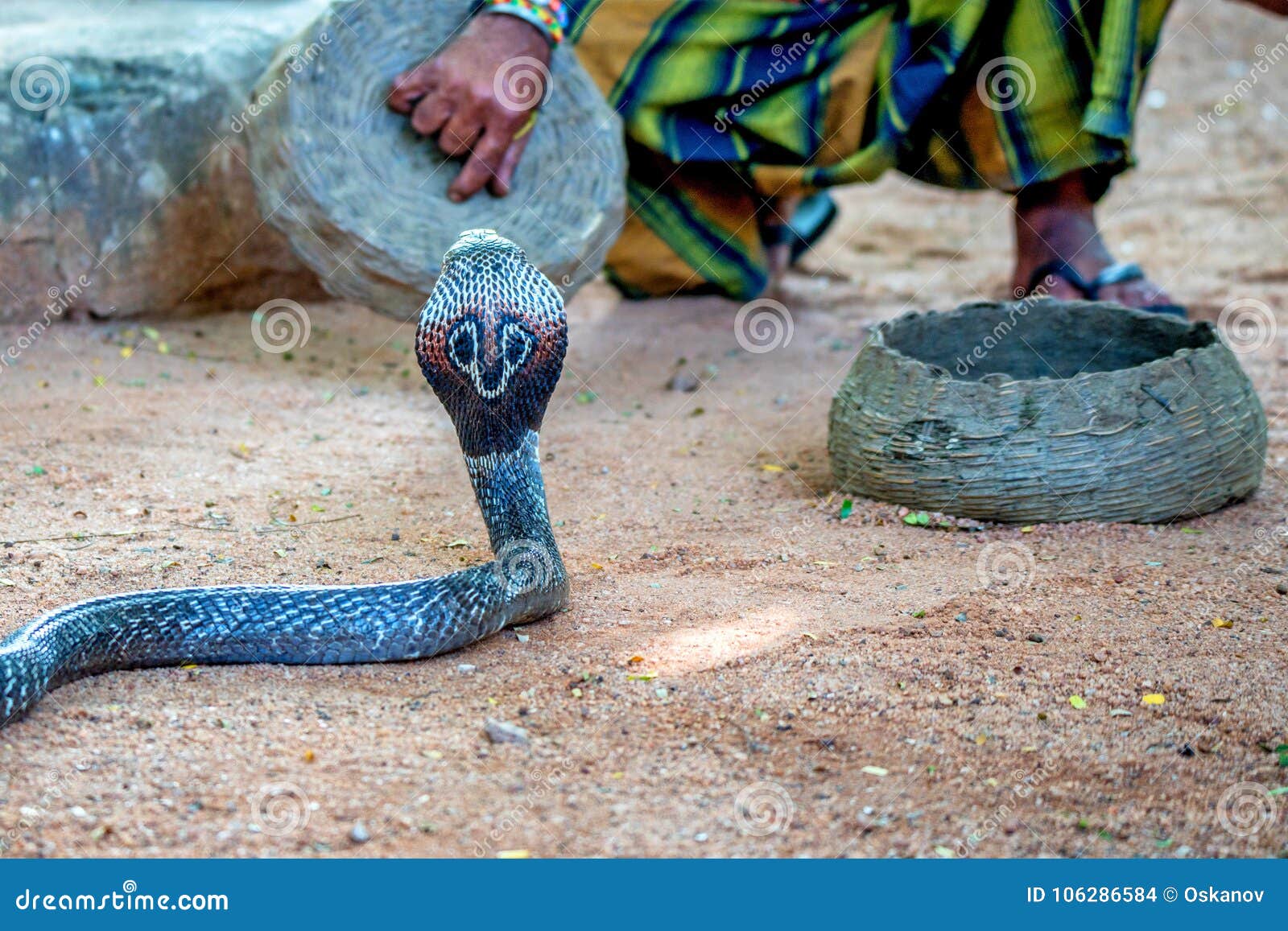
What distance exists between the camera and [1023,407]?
3.10 m

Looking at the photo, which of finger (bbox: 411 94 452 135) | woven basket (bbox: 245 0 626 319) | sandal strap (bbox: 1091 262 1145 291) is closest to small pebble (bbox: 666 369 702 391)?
woven basket (bbox: 245 0 626 319)

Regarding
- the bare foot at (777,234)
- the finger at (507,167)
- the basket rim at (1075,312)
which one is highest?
the finger at (507,167)

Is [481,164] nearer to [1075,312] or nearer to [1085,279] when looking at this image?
[1075,312]

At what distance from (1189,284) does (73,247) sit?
4.34 metres

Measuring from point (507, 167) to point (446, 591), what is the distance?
78.9 inches

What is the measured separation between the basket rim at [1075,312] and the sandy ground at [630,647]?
0.37 metres

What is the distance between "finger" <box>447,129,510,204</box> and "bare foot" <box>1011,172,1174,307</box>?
184 cm

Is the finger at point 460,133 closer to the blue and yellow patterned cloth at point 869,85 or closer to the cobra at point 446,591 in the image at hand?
the blue and yellow patterned cloth at point 869,85

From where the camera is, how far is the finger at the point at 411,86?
13.4 feet

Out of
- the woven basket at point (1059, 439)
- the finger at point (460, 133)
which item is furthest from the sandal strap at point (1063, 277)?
→ the finger at point (460, 133)

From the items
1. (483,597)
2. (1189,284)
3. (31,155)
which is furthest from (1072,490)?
(31,155)

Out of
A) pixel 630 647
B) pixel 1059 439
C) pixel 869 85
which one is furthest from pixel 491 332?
pixel 869 85

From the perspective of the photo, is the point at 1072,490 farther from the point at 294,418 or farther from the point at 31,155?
the point at 31,155

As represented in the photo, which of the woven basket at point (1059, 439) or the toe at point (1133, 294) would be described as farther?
the toe at point (1133, 294)
